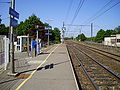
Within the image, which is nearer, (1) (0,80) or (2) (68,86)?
(2) (68,86)

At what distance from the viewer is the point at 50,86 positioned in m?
6.72

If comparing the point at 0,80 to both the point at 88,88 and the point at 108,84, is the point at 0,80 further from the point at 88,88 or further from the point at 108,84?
the point at 108,84

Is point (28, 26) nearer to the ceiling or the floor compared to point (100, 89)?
nearer to the ceiling

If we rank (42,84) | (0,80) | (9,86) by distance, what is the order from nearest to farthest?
(9,86), (42,84), (0,80)

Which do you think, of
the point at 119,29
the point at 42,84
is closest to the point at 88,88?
the point at 42,84

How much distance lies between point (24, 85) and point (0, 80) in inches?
55.2

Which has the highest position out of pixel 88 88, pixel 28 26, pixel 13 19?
pixel 28 26

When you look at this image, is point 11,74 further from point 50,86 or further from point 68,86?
point 68,86

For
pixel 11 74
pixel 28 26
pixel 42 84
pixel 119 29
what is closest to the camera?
pixel 42 84

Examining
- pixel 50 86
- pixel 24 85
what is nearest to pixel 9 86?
pixel 24 85

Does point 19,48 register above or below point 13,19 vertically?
below

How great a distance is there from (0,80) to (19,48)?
18.2 m

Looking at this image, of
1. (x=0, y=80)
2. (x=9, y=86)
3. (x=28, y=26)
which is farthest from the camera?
(x=28, y=26)

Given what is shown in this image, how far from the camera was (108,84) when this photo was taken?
7.48 meters
